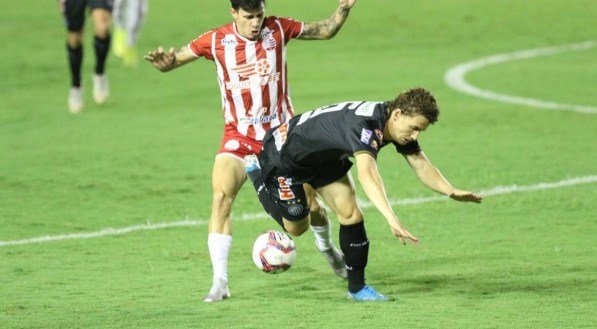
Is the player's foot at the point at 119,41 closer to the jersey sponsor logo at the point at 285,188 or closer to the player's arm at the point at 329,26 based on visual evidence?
the player's arm at the point at 329,26

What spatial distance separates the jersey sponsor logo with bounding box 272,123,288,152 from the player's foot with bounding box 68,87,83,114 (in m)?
7.93

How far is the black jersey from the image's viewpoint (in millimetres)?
8125

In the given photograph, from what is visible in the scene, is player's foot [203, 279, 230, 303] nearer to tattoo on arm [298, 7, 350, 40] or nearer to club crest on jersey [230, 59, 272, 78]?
club crest on jersey [230, 59, 272, 78]

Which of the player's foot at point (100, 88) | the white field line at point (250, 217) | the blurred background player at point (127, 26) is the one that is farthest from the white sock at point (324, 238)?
the blurred background player at point (127, 26)

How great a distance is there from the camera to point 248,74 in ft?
30.7

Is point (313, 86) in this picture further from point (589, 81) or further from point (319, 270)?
point (319, 270)

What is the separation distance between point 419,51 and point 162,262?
40.2 ft

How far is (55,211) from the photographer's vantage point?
11.9 meters

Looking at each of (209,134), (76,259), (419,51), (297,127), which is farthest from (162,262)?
(419,51)

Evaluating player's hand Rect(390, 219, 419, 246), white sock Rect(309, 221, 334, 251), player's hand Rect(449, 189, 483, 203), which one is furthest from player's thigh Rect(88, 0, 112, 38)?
player's hand Rect(390, 219, 419, 246)

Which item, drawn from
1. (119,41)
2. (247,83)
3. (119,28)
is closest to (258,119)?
(247,83)

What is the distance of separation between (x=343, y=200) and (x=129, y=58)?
42.4 ft

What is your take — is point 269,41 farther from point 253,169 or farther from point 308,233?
point 308,233

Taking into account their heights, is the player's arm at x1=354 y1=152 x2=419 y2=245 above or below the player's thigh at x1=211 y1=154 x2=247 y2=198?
above
